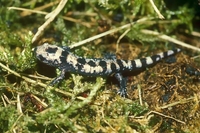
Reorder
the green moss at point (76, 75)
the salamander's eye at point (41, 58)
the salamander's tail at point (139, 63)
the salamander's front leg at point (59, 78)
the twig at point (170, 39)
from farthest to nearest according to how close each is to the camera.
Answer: the twig at point (170, 39)
the salamander's tail at point (139, 63)
the salamander's eye at point (41, 58)
the salamander's front leg at point (59, 78)
the green moss at point (76, 75)

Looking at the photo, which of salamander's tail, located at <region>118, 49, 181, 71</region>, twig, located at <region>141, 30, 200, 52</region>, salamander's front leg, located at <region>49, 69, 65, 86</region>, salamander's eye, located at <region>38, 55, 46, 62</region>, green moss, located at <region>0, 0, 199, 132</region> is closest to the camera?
green moss, located at <region>0, 0, 199, 132</region>

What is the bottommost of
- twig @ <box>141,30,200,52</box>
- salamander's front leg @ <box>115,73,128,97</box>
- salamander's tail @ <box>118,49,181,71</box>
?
salamander's front leg @ <box>115,73,128,97</box>

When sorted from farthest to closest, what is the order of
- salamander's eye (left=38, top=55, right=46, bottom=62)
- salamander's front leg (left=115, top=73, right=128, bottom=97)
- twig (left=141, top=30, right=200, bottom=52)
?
twig (left=141, top=30, right=200, bottom=52) < salamander's eye (left=38, top=55, right=46, bottom=62) < salamander's front leg (left=115, top=73, right=128, bottom=97)

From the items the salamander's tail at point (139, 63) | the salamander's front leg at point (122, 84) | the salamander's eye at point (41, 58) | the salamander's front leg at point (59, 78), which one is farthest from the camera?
the salamander's tail at point (139, 63)

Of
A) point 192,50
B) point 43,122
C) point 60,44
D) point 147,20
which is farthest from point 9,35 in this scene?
point 192,50

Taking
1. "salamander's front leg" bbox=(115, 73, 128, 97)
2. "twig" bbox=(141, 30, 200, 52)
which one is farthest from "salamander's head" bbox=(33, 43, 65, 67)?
"twig" bbox=(141, 30, 200, 52)

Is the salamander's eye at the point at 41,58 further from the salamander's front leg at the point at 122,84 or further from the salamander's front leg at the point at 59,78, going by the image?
the salamander's front leg at the point at 122,84

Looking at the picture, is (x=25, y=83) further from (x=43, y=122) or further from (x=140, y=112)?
(x=140, y=112)

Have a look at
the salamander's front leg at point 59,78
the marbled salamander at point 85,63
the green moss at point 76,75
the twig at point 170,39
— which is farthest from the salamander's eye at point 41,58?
the twig at point 170,39

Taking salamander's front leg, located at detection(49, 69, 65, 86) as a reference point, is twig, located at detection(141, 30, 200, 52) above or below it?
above

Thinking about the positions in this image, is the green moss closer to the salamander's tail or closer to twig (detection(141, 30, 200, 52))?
twig (detection(141, 30, 200, 52))
